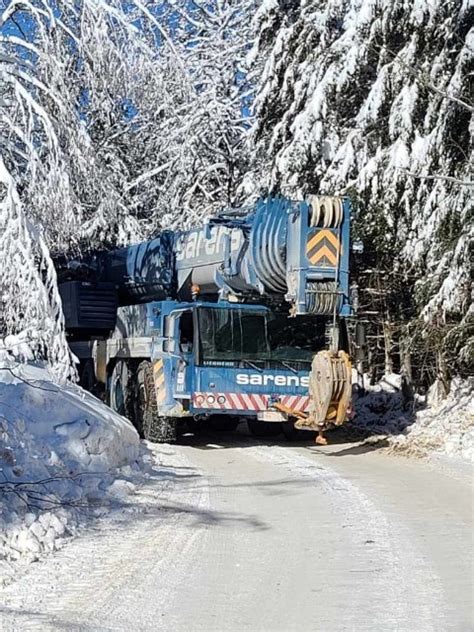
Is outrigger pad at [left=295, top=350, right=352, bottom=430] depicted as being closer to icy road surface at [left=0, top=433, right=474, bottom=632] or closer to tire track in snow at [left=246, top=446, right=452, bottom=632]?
icy road surface at [left=0, top=433, right=474, bottom=632]

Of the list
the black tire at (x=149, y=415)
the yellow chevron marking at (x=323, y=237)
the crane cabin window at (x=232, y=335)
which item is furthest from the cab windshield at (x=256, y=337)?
the yellow chevron marking at (x=323, y=237)

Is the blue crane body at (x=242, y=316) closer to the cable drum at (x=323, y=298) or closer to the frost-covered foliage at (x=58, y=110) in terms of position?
the cable drum at (x=323, y=298)

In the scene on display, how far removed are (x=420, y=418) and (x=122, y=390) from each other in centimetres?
567

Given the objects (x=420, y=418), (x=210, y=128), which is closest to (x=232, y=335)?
(x=420, y=418)

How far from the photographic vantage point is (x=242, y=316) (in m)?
14.8

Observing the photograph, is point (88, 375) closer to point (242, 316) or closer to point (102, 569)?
point (242, 316)

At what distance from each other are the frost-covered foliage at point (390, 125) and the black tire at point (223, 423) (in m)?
4.23

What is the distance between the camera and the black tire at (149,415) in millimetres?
15391

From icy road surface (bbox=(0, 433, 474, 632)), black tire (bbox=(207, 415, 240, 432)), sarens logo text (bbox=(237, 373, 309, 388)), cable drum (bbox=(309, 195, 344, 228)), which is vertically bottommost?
black tire (bbox=(207, 415, 240, 432))

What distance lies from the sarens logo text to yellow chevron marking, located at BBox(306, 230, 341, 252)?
234cm

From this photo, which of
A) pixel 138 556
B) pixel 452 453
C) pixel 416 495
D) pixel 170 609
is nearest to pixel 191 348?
pixel 452 453

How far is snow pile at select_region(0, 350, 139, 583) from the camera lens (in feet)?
24.7

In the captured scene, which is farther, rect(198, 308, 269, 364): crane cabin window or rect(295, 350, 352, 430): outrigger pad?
rect(198, 308, 269, 364): crane cabin window

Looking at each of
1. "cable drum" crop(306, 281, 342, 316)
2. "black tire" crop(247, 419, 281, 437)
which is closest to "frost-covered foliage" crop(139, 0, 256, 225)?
"black tire" crop(247, 419, 281, 437)
